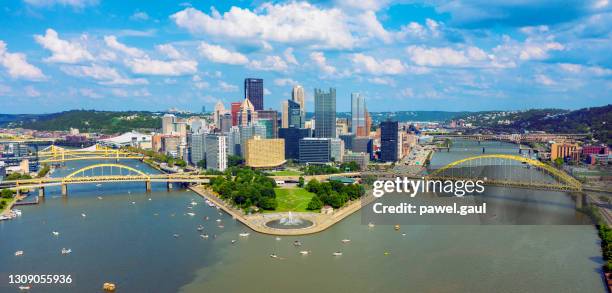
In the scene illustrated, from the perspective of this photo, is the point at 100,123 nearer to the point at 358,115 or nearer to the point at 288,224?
the point at 358,115

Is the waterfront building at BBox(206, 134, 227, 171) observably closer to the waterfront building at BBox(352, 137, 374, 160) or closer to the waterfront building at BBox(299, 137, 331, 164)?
the waterfront building at BBox(299, 137, 331, 164)

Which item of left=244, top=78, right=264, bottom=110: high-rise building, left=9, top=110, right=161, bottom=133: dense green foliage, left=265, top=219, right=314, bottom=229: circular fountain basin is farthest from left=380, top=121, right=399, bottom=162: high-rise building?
left=9, top=110, right=161, bottom=133: dense green foliage

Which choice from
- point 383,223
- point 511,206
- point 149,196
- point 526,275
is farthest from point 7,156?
point 526,275

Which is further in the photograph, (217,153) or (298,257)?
(217,153)

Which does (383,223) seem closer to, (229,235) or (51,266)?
(229,235)

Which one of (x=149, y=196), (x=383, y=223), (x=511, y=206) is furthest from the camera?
(x=149, y=196)

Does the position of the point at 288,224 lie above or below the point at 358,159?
below

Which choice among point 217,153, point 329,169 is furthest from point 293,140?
point 329,169
